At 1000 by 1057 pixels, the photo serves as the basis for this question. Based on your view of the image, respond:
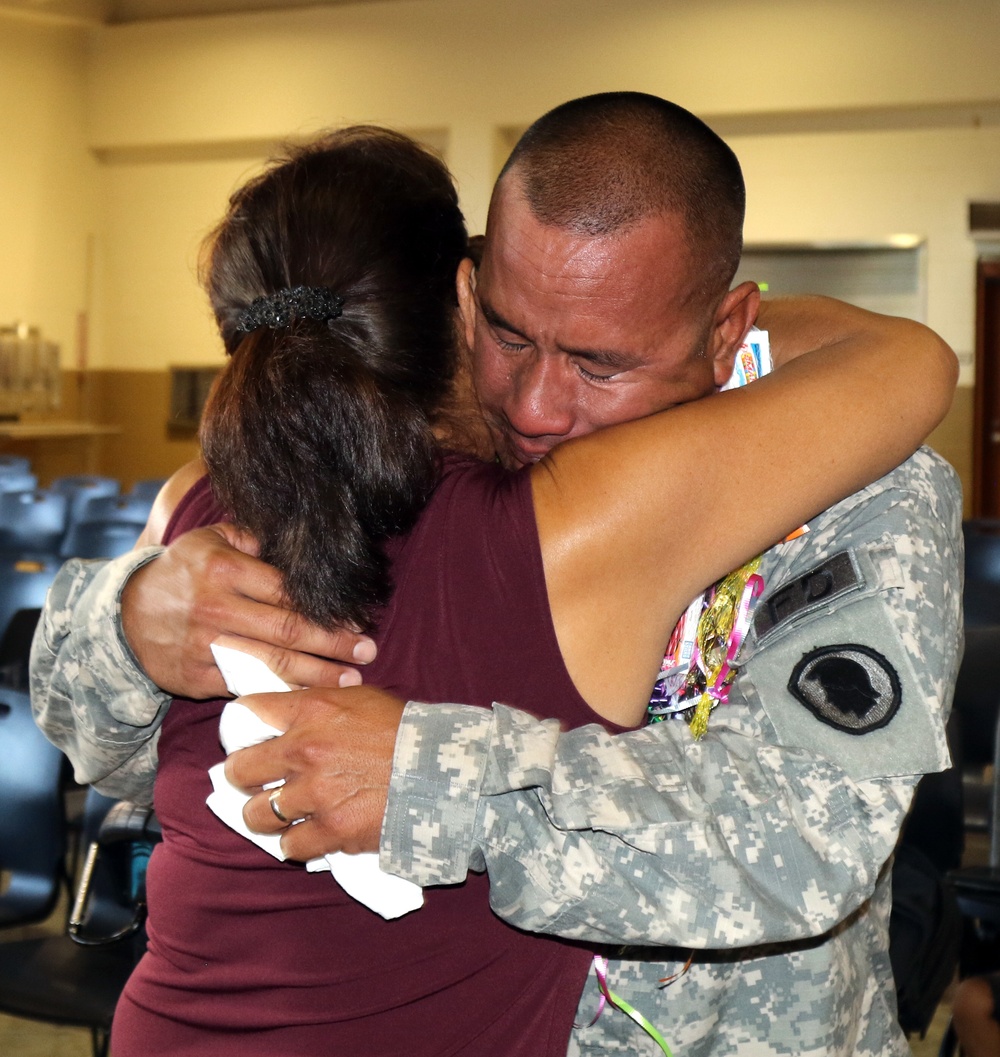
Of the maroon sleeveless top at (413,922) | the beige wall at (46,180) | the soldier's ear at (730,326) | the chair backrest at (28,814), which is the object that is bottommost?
the chair backrest at (28,814)

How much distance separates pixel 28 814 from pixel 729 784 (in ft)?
7.51

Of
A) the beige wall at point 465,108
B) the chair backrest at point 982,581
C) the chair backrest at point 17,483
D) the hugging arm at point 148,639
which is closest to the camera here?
the hugging arm at point 148,639

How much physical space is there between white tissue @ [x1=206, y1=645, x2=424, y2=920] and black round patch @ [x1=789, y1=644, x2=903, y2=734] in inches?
15.7

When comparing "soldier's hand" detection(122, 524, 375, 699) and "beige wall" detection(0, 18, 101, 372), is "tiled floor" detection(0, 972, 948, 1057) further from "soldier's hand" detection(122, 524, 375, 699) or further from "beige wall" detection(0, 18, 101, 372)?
"beige wall" detection(0, 18, 101, 372)

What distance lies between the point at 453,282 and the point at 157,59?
1231cm

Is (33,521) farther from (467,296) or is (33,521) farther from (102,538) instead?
(467,296)

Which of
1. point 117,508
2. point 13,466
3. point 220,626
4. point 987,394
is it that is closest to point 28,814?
point 220,626

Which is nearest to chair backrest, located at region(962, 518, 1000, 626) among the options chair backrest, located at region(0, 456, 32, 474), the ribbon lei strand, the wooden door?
the ribbon lei strand

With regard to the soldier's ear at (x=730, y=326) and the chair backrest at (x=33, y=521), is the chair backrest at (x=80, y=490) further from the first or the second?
the soldier's ear at (x=730, y=326)

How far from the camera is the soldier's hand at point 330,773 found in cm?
102

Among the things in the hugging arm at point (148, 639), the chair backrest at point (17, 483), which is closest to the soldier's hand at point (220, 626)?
the hugging arm at point (148, 639)

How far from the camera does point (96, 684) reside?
4.15 feet

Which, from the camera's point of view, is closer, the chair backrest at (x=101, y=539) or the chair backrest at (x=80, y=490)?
the chair backrest at (x=101, y=539)

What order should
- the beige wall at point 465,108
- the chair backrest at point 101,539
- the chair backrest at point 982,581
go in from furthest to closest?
the beige wall at point 465,108 < the chair backrest at point 101,539 < the chair backrest at point 982,581
